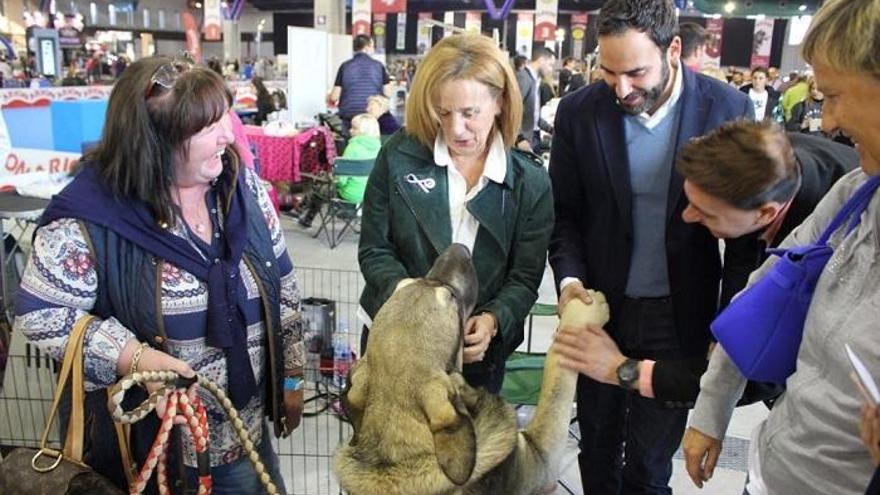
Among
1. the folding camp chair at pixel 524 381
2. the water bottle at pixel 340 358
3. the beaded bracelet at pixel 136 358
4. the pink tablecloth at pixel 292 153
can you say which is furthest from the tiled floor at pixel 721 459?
the pink tablecloth at pixel 292 153

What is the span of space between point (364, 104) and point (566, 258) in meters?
7.91

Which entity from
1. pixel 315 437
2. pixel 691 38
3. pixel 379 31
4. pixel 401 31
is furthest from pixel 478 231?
pixel 401 31

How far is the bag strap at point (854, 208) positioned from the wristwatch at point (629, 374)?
0.69 meters

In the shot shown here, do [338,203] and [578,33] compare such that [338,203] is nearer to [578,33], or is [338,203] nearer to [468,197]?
[468,197]

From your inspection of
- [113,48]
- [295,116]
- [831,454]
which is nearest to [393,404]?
[831,454]

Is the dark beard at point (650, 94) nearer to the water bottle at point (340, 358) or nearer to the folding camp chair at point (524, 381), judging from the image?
the folding camp chair at point (524, 381)

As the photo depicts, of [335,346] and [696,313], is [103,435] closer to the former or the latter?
[696,313]

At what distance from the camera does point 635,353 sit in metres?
2.29

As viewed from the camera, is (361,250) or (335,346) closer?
(361,250)

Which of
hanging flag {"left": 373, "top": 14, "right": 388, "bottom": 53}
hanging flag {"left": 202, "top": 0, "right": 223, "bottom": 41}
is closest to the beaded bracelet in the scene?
hanging flag {"left": 202, "top": 0, "right": 223, "bottom": 41}

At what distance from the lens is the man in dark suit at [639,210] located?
2055mm

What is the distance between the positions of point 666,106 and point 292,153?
6691 millimetres

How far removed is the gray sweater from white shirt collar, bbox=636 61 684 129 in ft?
2.53

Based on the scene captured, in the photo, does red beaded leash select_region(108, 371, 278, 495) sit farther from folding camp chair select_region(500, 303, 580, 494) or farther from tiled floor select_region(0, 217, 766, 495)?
folding camp chair select_region(500, 303, 580, 494)
